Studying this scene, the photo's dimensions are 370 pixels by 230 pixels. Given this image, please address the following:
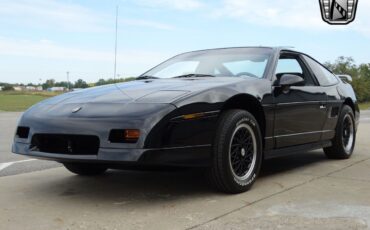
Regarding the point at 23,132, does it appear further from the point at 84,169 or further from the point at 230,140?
the point at 230,140

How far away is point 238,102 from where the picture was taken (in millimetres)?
4410

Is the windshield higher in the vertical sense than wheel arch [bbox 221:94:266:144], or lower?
higher

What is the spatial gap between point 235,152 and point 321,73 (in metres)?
2.32

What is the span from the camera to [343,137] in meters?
6.34

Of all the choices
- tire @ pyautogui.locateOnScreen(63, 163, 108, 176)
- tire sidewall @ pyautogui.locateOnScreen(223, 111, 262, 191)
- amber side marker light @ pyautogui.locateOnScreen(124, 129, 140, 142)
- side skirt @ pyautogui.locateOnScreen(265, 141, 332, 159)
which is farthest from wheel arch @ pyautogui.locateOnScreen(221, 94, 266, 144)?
tire @ pyautogui.locateOnScreen(63, 163, 108, 176)

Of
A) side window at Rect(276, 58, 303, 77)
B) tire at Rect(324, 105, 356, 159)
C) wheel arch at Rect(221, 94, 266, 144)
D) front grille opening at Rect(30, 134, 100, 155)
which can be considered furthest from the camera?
tire at Rect(324, 105, 356, 159)

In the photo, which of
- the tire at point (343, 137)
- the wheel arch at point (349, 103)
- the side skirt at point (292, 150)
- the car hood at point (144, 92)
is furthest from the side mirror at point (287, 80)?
the wheel arch at point (349, 103)

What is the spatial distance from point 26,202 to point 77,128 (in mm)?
776

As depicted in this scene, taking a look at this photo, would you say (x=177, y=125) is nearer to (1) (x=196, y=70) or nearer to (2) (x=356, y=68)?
(1) (x=196, y=70)

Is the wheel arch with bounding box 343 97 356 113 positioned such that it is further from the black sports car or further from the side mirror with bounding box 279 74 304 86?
the side mirror with bounding box 279 74 304 86

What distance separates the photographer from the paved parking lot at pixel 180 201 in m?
3.34

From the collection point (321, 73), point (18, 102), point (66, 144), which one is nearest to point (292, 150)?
point (321, 73)

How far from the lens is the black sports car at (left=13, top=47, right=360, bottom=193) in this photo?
12.1 feet

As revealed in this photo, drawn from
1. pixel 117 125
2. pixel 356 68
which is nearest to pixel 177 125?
pixel 117 125
